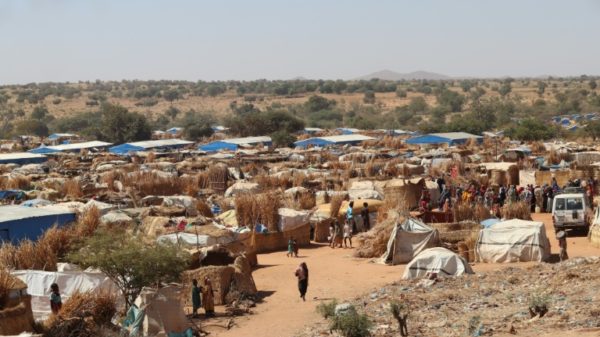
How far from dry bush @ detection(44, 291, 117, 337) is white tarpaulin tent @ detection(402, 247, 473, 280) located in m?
5.75

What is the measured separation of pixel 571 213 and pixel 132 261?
11797 millimetres

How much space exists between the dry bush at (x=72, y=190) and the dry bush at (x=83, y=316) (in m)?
14.3

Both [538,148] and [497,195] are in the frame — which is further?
[538,148]

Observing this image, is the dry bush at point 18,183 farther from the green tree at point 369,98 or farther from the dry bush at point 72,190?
the green tree at point 369,98

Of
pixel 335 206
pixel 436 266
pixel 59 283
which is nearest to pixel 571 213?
pixel 335 206

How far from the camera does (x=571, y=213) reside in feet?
71.9

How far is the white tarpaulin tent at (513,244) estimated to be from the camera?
18.6 meters

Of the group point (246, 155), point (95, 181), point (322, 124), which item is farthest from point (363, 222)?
point (322, 124)

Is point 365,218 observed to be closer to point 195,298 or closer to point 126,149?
point 195,298

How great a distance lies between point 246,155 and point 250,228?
2190 cm

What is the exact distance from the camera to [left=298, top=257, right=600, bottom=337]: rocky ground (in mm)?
12297

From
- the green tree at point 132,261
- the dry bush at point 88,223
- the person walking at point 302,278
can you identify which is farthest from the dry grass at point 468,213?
the green tree at point 132,261

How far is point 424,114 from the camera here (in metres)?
90.4

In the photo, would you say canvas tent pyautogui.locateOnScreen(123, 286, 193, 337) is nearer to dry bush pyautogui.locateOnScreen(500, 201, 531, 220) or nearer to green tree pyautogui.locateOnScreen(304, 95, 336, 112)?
dry bush pyautogui.locateOnScreen(500, 201, 531, 220)
